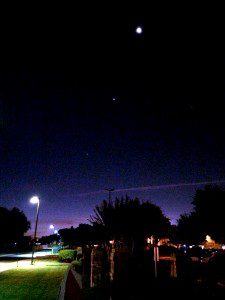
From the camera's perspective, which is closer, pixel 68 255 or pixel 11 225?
pixel 68 255

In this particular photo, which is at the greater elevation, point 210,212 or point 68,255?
point 210,212

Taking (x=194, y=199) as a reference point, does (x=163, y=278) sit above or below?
below

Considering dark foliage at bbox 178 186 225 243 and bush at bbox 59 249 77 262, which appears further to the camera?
dark foliage at bbox 178 186 225 243

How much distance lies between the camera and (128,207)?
24.8 m

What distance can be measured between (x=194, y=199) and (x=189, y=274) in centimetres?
4932

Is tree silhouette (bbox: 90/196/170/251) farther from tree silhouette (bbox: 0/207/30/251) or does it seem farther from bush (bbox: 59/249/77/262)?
tree silhouette (bbox: 0/207/30/251)

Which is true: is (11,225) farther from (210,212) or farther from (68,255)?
(68,255)

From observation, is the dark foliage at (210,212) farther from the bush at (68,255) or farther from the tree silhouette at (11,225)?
the tree silhouette at (11,225)

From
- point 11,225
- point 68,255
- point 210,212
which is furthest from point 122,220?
point 11,225

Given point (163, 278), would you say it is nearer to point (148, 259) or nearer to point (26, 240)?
point (148, 259)

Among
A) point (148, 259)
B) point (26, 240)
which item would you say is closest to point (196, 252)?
point (148, 259)

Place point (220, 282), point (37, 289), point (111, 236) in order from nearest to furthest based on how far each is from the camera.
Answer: point (220, 282) → point (37, 289) → point (111, 236)

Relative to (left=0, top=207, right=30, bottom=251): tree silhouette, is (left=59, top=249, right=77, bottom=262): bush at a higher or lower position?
lower

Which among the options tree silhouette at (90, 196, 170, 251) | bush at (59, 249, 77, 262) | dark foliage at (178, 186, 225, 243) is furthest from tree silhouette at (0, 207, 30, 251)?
tree silhouette at (90, 196, 170, 251)
